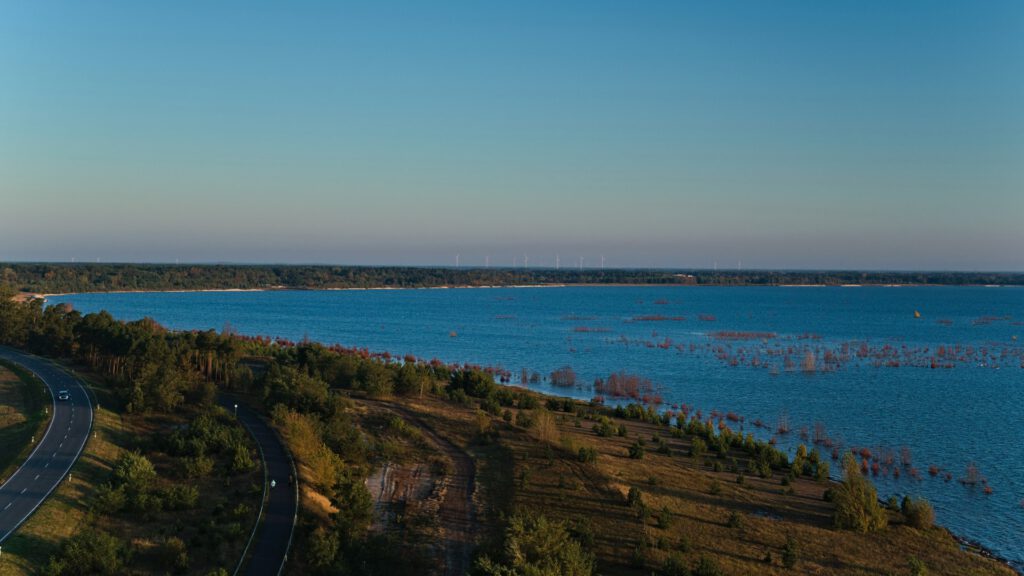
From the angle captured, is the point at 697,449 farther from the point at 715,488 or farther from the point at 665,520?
the point at 665,520

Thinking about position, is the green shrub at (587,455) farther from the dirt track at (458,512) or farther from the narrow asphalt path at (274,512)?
the narrow asphalt path at (274,512)

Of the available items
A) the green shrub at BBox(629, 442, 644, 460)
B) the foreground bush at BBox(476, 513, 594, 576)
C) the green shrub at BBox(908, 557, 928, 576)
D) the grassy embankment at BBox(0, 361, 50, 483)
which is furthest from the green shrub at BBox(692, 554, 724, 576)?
the grassy embankment at BBox(0, 361, 50, 483)

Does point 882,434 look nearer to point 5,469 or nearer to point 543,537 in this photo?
point 543,537

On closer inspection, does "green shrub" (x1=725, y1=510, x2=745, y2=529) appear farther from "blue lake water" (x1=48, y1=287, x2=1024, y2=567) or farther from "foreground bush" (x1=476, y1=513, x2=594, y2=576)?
"blue lake water" (x1=48, y1=287, x2=1024, y2=567)

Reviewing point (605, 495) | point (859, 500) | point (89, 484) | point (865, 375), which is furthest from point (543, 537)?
point (865, 375)

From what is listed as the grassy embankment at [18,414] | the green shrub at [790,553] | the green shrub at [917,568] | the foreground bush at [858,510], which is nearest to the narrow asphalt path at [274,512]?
the grassy embankment at [18,414]

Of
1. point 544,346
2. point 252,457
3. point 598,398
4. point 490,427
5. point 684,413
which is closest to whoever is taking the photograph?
point 252,457
